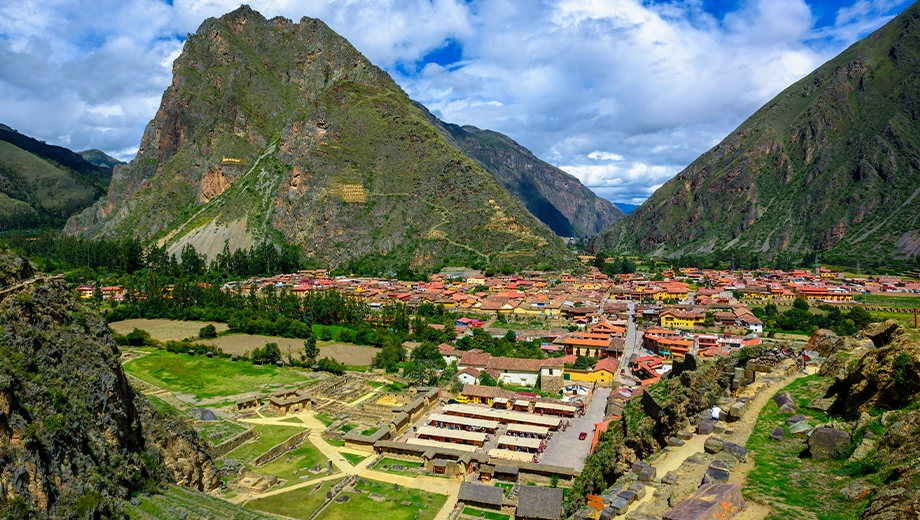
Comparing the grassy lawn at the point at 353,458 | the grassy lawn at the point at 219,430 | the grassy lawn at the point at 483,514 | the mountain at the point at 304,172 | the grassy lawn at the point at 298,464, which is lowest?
the grassy lawn at the point at 298,464

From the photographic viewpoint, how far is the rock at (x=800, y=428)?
1208 centimetres

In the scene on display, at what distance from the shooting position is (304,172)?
123812 millimetres

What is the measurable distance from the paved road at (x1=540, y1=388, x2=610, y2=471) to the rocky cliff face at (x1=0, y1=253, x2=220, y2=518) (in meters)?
17.1

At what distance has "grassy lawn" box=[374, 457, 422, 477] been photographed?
28000mm

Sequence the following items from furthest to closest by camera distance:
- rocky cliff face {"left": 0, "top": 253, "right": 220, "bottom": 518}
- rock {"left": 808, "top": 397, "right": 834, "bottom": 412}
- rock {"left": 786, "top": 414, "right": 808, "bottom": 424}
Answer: rocky cliff face {"left": 0, "top": 253, "right": 220, "bottom": 518}, rock {"left": 808, "top": 397, "right": 834, "bottom": 412}, rock {"left": 786, "top": 414, "right": 808, "bottom": 424}

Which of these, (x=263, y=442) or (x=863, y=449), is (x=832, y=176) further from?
(x=863, y=449)

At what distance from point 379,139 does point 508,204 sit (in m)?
36.9

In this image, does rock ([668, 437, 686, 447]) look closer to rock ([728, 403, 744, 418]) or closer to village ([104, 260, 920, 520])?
village ([104, 260, 920, 520])

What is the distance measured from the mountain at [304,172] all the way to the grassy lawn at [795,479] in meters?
93.3

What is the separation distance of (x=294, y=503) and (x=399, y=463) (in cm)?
630

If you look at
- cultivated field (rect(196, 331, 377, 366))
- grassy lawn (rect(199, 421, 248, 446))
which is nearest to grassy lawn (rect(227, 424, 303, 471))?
grassy lawn (rect(199, 421, 248, 446))

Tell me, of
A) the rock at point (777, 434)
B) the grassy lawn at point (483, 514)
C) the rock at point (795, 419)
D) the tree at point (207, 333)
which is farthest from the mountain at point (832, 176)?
the rock at point (777, 434)

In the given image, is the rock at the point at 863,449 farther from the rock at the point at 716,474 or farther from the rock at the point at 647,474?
the rock at the point at 647,474

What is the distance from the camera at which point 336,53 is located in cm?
15712
